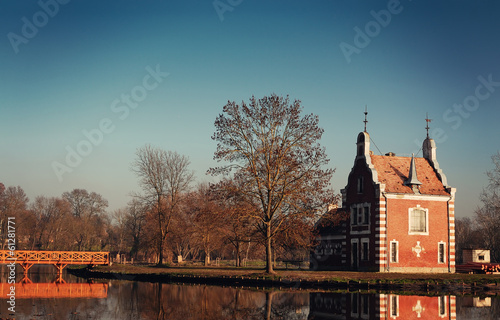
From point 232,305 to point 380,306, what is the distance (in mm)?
7210

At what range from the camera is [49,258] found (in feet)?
176

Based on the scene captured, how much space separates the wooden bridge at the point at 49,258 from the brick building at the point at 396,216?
25.1 m

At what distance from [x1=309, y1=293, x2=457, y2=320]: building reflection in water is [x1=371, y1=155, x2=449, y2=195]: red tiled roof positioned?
57.4 ft

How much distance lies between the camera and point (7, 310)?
22719mm

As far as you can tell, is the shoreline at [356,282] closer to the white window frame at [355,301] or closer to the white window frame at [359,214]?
the white window frame at [355,301]

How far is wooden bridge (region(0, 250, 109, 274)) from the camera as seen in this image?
5178 centimetres

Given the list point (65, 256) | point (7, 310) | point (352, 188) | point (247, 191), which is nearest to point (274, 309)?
point (7, 310)

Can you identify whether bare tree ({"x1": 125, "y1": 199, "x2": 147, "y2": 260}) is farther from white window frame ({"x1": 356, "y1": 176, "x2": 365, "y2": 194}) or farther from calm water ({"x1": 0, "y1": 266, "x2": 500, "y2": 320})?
calm water ({"x1": 0, "y1": 266, "x2": 500, "y2": 320})

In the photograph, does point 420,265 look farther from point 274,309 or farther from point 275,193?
point 274,309

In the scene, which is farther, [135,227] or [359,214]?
[135,227]

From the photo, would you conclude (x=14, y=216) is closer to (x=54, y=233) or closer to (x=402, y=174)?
(x=54, y=233)

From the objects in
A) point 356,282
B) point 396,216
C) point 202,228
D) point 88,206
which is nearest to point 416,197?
point 396,216

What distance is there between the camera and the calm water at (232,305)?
74.9 ft

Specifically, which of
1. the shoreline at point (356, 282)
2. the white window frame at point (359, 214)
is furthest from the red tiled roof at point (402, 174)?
the shoreline at point (356, 282)
